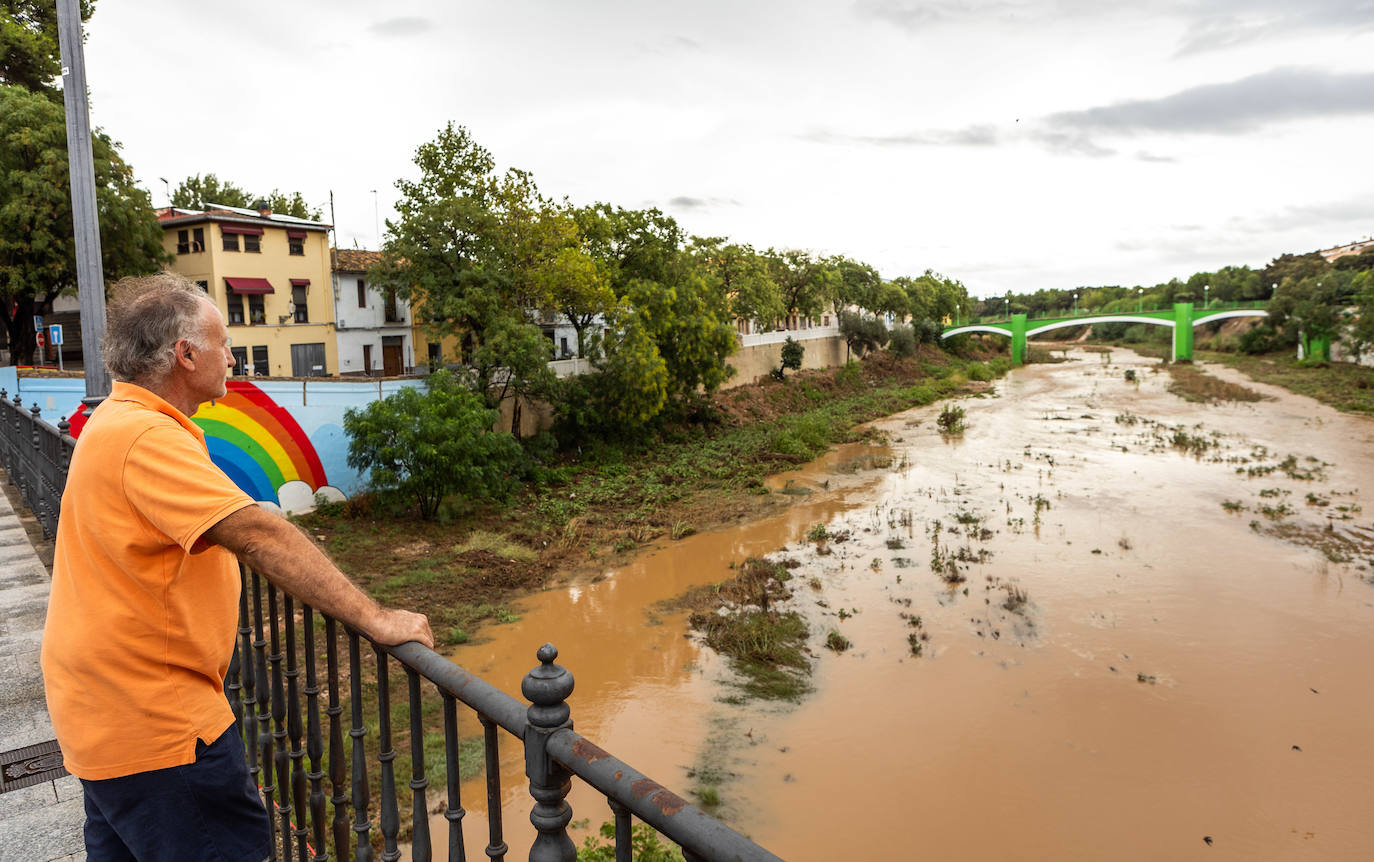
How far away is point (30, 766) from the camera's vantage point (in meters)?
3.66

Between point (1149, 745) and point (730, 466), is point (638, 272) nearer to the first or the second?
point (730, 466)

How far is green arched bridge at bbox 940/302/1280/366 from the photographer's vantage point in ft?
187

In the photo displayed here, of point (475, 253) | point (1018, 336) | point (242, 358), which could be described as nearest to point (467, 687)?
point (475, 253)

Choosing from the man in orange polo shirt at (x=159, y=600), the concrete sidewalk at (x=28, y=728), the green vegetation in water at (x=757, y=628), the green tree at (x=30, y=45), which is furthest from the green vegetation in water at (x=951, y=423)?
the man in orange polo shirt at (x=159, y=600)

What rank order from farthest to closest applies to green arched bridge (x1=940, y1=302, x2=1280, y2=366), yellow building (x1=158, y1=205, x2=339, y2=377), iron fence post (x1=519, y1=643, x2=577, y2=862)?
green arched bridge (x1=940, y1=302, x2=1280, y2=366)
yellow building (x1=158, y1=205, x2=339, y2=377)
iron fence post (x1=519, y1=643, x2=577, y2=862)

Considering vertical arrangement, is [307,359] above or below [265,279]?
below

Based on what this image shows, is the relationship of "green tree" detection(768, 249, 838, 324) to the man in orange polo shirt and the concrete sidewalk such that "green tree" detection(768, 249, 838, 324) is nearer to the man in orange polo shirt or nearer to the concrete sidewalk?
the concrete sidewalk

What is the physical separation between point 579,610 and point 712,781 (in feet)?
16.8

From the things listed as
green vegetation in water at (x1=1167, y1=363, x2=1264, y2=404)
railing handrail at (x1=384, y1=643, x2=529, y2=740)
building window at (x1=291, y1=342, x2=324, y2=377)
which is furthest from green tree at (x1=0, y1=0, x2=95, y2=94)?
green vegetation in water at (x1=1167, y1=363, x2=1264, y2=404)

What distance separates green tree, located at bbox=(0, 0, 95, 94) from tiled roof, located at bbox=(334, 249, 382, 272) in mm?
9412

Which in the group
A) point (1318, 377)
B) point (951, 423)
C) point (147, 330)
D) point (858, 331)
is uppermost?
point (147, 330)

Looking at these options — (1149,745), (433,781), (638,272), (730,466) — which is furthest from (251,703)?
(638,272)

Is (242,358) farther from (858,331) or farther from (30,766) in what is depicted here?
(858,331)

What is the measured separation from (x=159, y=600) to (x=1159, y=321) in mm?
67786
